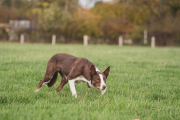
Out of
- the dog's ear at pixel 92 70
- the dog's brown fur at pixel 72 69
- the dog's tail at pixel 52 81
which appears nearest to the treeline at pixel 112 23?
the dog's tail at pixel 52 81

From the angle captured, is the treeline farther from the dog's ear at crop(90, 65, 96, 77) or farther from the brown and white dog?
the dog's ear at crop(90, 65, 96, 77)

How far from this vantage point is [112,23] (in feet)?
138

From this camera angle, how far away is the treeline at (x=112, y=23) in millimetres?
39688

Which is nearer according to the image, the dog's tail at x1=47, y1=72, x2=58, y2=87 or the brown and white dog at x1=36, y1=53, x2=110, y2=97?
the brown and white dog at x1=36, y1=53, x2=110, y2=97

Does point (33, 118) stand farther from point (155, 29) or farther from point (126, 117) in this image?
point (155, 29)

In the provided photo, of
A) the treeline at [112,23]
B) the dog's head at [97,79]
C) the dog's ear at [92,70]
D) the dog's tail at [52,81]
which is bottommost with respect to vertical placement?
the dog's tail at [52,81]

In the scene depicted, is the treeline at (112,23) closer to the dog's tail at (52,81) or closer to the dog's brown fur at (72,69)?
the dog's tail at (52,81)

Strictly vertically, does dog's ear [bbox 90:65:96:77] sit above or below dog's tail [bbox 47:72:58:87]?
above

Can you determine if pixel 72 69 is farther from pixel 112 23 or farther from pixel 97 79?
pixel 112 23

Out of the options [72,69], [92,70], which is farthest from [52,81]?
[92,70]

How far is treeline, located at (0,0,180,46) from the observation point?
39688 millimetres

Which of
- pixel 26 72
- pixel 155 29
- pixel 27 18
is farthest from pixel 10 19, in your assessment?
pixel 26 72

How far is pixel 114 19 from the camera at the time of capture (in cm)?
4231

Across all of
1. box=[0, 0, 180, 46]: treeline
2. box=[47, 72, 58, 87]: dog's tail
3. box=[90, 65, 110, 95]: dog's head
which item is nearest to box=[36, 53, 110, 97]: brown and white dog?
box=[90, 65, 110, 95]: dog's head
